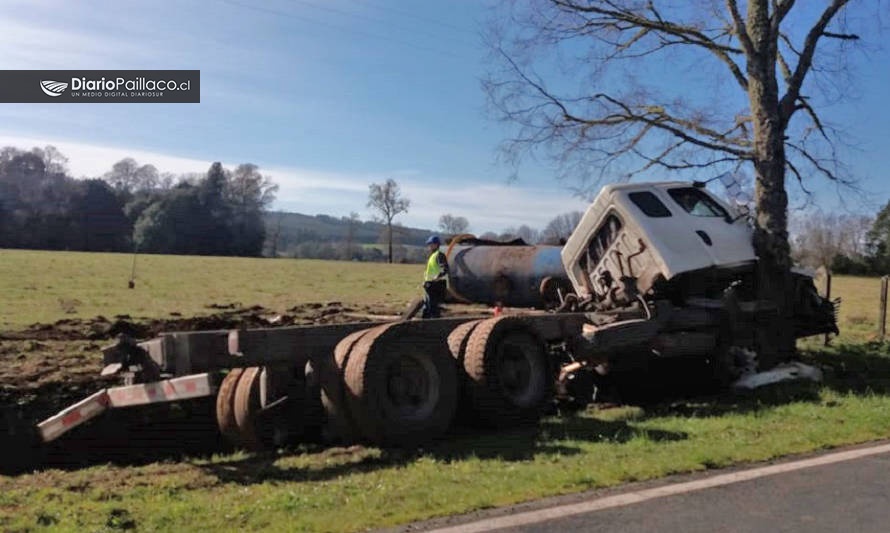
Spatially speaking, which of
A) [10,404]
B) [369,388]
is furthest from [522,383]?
[10,404]

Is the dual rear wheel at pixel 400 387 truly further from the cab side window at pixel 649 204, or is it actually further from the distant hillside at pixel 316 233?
the distant hillside at pixel 316 233

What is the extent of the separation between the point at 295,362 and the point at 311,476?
137 cm

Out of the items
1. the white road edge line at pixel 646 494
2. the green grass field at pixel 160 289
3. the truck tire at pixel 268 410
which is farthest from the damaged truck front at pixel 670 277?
the green grass field at pixel 160 289

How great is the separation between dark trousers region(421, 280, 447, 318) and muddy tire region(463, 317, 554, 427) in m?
3.45

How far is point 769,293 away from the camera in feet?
38.4

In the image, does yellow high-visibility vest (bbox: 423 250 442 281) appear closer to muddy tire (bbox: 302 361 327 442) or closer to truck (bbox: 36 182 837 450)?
truck (bbox: 36 182 837 450)

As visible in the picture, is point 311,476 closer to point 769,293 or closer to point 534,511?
point 534,511

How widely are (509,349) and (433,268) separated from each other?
4.00m

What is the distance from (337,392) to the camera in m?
7.52

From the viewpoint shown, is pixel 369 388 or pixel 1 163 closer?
pixel 369 388

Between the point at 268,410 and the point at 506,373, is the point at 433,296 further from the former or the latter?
the point at 268,410

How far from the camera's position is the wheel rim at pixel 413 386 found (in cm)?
776

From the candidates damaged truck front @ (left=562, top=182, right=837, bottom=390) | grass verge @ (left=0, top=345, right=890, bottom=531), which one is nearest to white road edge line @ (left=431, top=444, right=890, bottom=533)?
grass verge @ (left=0, top=345, right=890, bottom=531)

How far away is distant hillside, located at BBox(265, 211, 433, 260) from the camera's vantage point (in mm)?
88938
